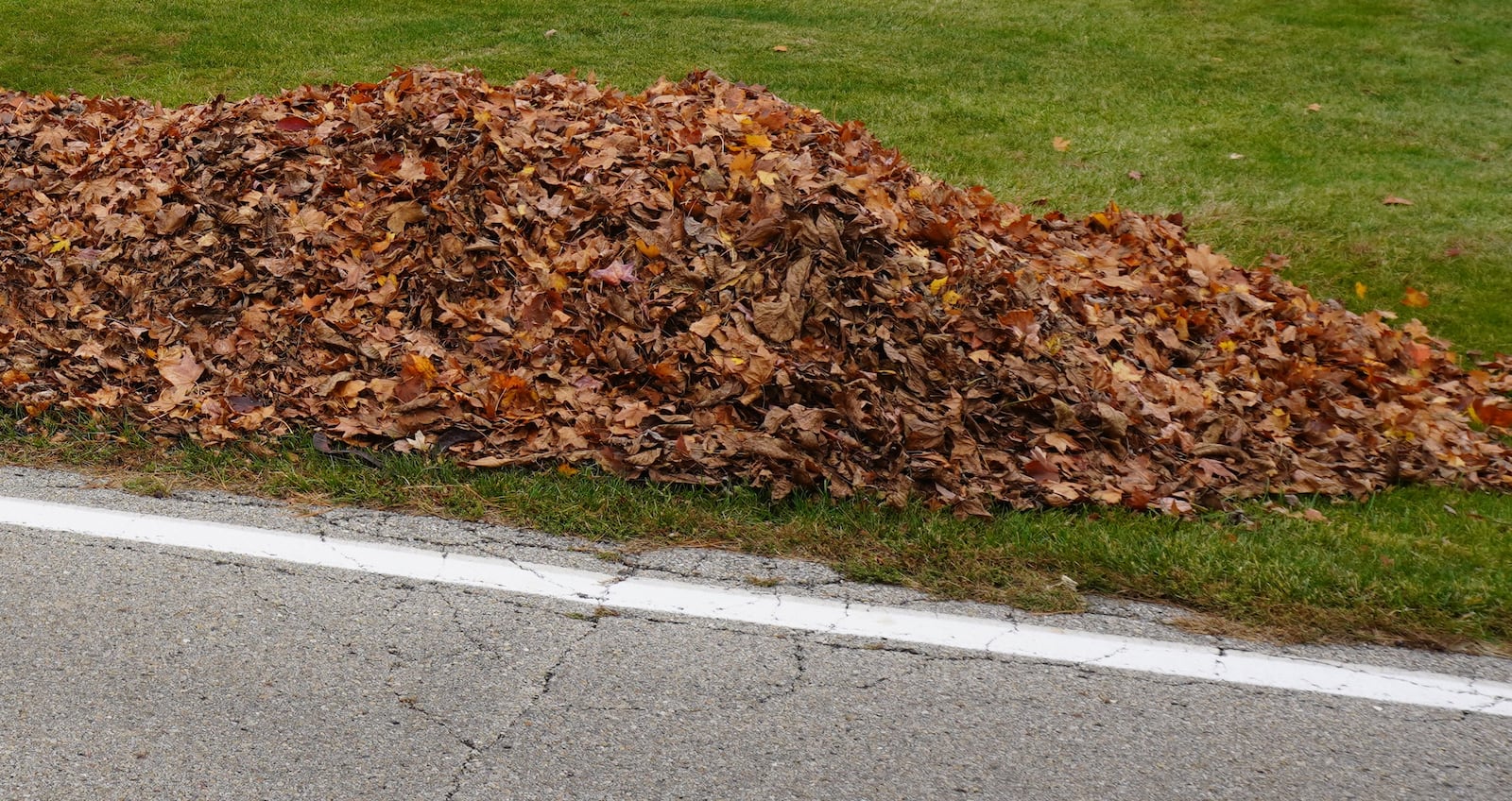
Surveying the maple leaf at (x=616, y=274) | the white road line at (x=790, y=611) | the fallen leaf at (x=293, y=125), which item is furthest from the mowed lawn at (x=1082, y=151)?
the fallen leaf at (x=293, y=125)

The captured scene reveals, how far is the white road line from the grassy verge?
18 centimetres

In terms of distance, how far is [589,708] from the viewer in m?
3.04

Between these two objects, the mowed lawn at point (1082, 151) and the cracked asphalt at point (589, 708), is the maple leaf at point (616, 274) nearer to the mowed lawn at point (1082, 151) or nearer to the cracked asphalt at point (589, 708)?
the mowed lawn at point (1082, 151)

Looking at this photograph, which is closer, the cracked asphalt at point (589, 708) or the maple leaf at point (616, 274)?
the cracked asphalt at point (589, 708)

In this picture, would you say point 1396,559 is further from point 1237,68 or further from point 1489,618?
point 1237,68

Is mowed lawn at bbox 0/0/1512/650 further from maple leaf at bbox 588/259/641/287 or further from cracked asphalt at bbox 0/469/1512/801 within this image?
maple leaf at bbox 588/259/641/287

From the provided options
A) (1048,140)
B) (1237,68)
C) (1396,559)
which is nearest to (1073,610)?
(1396,559)

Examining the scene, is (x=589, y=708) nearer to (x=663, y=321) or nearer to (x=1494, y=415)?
(x=663, y=321)

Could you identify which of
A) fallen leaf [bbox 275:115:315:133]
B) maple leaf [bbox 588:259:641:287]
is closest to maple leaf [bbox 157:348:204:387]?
fallen leaf [bbox 275:115:315:133]

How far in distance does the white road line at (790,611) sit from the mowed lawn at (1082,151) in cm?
20

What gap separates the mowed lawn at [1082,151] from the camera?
3.79 meters

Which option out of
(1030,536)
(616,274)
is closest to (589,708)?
(1030,536)

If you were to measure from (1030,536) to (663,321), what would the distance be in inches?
61.2

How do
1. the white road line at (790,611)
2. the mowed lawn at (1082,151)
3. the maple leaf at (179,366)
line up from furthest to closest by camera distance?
the maple leaf at (179,366), the mowed lawn at (1082,151), the white road line at (790,611)
